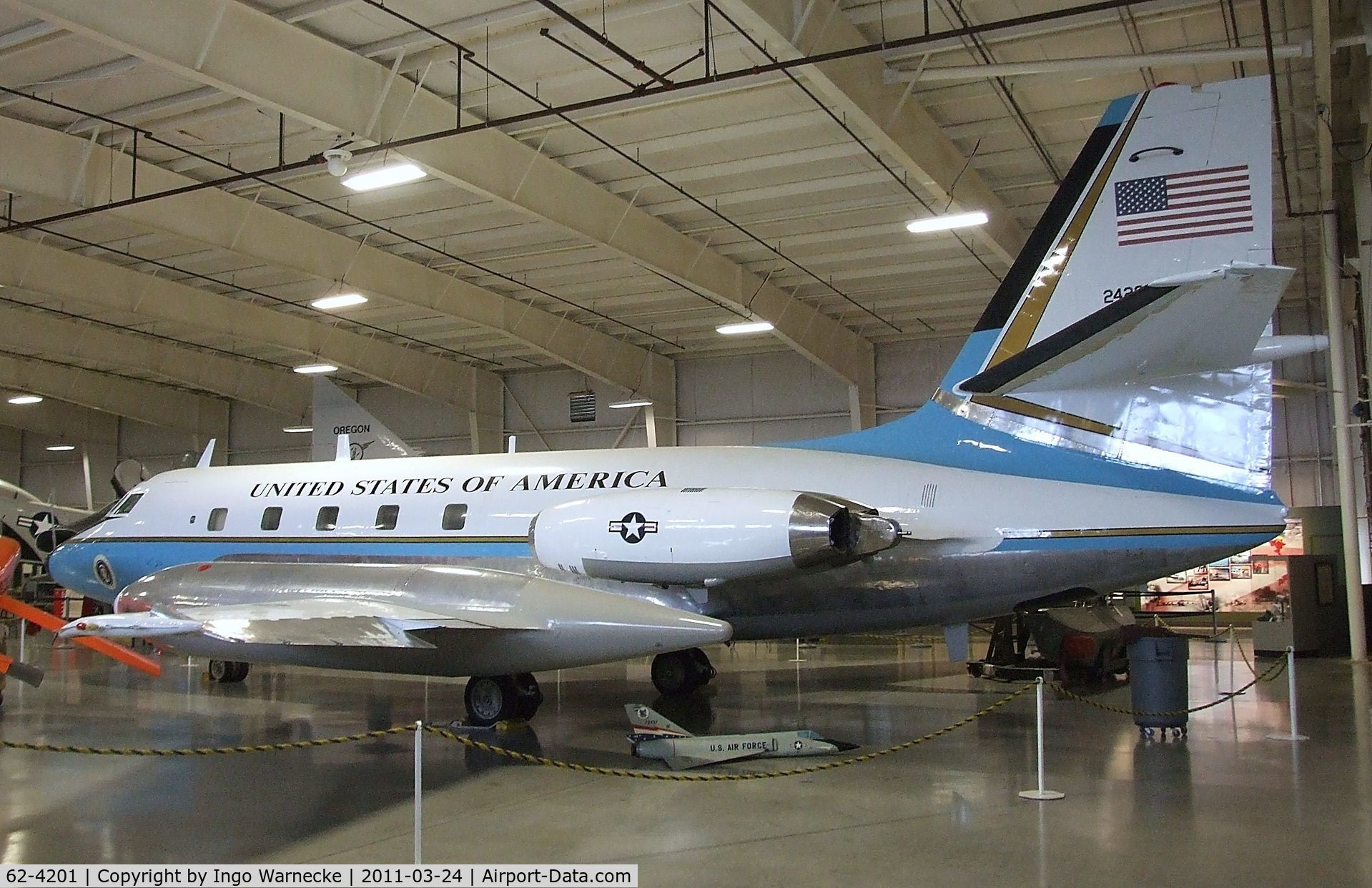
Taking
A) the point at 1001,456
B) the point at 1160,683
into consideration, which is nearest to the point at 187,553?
the point at 1001,456

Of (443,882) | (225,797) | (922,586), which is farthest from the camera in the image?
(922,586)

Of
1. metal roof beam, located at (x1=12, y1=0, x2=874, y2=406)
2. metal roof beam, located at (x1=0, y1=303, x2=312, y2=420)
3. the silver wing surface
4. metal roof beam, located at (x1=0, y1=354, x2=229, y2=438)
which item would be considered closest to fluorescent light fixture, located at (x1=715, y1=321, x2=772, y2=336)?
metal roof beam, located at (x1=12, y1=0, x2=874, y2=406)

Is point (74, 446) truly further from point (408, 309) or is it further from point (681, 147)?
point (681, 147)

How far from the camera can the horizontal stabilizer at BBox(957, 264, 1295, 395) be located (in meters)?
7.41

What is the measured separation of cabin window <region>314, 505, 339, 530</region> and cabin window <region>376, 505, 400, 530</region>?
635 millimetres

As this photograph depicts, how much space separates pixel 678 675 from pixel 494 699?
3372 mm

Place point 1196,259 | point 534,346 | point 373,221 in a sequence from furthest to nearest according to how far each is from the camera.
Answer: point 534,346 → point 373,221 → point 1196,259

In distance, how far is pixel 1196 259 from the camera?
9258mm

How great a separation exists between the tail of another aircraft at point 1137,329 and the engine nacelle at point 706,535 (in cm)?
167

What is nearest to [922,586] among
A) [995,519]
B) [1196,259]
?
[995,519]

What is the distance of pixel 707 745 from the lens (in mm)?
9062

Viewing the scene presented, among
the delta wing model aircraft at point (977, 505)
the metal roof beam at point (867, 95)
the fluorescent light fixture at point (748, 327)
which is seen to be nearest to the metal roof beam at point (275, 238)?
the fluorescent light fixture at point (748, 327)

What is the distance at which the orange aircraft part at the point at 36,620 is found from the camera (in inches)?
319

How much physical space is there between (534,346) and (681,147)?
1026 cm
